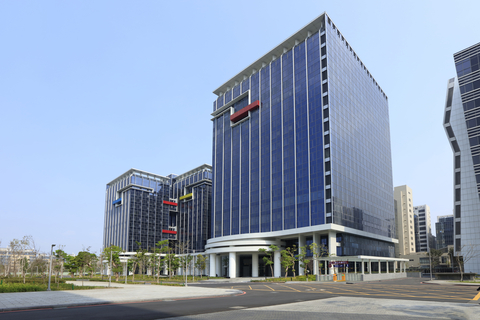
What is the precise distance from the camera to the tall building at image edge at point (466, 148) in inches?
3292

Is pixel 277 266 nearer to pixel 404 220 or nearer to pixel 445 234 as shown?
pixel 404 220

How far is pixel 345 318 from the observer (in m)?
17.5

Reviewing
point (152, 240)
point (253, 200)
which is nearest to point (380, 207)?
point (253, 200)

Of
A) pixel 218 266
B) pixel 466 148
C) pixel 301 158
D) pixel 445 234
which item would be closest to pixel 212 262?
pixel 218 266

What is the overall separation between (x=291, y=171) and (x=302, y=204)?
8.83m

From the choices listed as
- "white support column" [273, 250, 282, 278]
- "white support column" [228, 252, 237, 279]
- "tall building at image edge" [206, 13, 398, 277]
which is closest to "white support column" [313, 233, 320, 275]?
"tall building at image edge" [206, 13, 398, 277]

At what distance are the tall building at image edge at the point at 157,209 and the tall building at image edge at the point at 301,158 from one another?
117 feet

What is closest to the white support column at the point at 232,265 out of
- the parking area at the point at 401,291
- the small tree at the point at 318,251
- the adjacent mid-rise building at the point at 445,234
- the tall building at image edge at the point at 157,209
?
the small tree at the point at 318,251

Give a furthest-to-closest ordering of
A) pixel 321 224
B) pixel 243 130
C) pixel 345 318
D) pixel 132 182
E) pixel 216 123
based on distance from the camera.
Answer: pixel 132 182 < pixel 216 123 < pixel 243 130 < pixel 321 224 < pixel 345 318

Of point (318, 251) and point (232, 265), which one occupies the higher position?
point (318, 251)

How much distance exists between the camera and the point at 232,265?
90.1 m

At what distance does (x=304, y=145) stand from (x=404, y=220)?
125m

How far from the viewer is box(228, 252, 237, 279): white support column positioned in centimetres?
8889

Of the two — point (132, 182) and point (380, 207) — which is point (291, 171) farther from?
point (132, 182)
